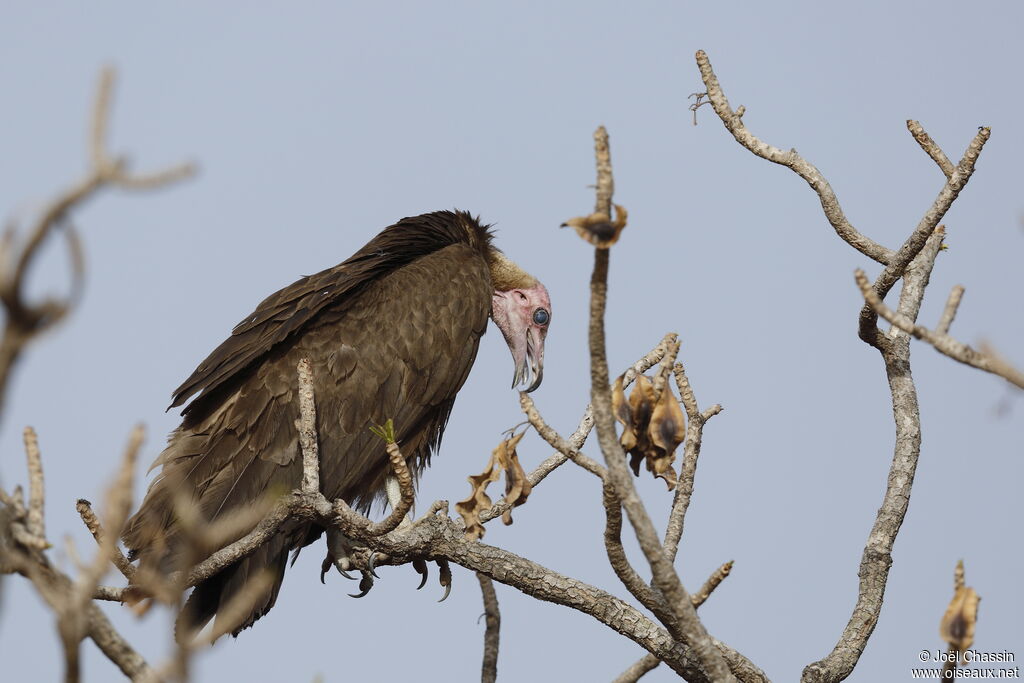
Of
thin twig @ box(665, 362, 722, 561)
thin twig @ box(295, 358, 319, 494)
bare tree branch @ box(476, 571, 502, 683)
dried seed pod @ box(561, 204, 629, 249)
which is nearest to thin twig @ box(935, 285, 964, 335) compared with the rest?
dried seed pod @ box(561, 204, 629, 249)

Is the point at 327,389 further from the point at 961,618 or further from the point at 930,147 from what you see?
the point at 961,618

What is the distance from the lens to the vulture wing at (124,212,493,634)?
18.5ft

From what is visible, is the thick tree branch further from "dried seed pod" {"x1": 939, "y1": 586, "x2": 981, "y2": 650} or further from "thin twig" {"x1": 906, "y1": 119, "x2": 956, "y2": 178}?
"dried seed pod" {"x1": 939, "y1": 586, "x2": 981, "y2": 650}

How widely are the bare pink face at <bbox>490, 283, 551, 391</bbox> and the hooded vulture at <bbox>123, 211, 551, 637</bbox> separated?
2.24ft

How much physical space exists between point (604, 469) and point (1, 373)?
2248 mm

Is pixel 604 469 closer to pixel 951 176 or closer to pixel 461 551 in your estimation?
pixel 461 551

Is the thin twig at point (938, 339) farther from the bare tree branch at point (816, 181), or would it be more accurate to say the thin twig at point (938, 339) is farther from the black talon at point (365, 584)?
Result: the black talon at point (365, 584)

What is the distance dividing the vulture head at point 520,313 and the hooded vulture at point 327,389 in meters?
0.62

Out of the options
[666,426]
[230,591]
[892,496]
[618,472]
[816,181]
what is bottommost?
[230,591]

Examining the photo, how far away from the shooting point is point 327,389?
6293mm

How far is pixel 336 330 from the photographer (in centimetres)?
641

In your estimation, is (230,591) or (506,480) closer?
(506,480)

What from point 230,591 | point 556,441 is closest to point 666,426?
point 556,441

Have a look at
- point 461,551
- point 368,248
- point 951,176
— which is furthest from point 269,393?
point 951,176
